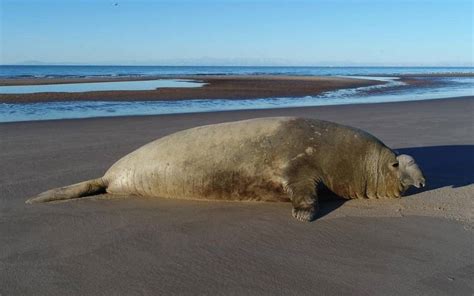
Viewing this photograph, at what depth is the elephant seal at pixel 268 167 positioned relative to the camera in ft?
19.2

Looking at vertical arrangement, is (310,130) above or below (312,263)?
above

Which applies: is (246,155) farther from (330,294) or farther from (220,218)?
(330,294)

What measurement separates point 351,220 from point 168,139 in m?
2.65

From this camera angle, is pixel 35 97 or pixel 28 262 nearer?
pixel 28 262

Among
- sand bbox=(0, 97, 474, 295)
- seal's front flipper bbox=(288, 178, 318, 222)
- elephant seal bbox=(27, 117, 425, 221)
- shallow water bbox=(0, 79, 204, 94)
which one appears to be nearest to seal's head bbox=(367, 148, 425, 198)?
elephant seal bbox=(27, 117, 425, 221)

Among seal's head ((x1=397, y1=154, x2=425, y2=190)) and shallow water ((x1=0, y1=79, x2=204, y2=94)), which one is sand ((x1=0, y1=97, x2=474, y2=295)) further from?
shallow water ((x1=0, y1=79, x2=204, y2=94))

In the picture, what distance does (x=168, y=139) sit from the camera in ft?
21.8

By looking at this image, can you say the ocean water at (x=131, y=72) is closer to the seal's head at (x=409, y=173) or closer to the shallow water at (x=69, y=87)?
the shallow water at (x=69, y=87)

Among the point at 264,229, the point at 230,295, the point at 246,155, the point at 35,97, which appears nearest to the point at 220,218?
the point at 264,229

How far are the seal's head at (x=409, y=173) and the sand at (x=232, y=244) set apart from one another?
24 centimetres

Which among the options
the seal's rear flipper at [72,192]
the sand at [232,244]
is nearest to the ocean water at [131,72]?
the seal's rear flipper at [72,192]

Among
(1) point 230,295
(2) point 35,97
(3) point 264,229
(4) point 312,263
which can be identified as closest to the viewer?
(1) point 230,295

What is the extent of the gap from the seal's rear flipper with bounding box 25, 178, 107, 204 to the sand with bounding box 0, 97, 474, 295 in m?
0.21

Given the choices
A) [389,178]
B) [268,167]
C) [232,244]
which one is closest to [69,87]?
[268,167]
